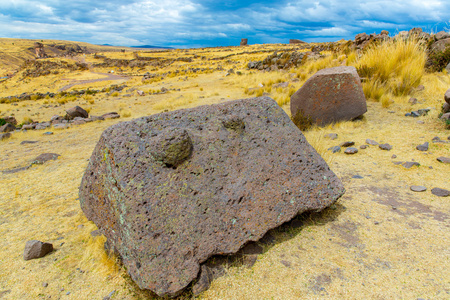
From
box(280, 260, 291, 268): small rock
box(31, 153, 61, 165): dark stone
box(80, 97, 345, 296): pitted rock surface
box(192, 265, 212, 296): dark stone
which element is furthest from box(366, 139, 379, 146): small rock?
box(31, 153, 61, 165): dark stone

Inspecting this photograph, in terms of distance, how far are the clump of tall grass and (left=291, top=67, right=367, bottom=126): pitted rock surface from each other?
1931mm

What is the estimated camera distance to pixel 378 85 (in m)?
7.41

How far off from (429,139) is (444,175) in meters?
1.45

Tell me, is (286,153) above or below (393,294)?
above

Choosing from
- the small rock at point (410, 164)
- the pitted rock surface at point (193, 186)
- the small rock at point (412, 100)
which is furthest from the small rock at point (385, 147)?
the small rock at point (412, 100)

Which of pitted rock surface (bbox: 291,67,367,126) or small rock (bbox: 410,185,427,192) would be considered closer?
small rock (bbox: 410,185,427,192)

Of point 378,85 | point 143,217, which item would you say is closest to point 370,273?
point 143,217

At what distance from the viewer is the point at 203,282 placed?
1.91 meters

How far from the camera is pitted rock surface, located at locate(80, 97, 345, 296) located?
6.26ft

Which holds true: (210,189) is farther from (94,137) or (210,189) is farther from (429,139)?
(94,137)

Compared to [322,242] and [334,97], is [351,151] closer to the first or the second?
[334,97]

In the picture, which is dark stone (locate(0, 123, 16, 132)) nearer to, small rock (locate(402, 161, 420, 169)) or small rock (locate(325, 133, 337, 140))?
small rock (locate(325, 133, 337, 140))

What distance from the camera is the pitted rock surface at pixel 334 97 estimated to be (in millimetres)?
5637

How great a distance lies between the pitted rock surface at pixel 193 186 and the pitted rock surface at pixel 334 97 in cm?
361
